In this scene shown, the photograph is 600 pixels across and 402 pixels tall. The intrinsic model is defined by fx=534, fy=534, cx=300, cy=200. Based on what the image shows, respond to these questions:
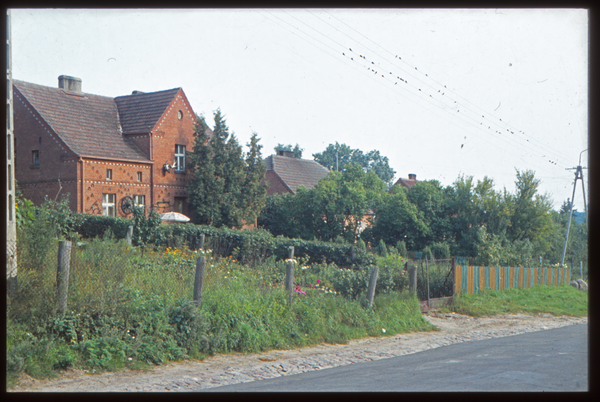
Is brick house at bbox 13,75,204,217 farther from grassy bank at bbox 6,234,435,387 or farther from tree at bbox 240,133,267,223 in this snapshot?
grassy bank at bbox 6,234,435,387

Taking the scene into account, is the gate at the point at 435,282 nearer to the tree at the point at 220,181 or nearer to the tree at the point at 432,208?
the tree at the point at 220,181

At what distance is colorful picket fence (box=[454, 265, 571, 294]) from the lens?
66.3 feet

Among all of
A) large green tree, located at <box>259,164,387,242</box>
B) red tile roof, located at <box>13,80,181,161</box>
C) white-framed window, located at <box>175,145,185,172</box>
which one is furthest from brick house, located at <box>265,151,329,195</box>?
red tile roof, located at <box>13,80,181,161</box>

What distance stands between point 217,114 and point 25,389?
2985 cm

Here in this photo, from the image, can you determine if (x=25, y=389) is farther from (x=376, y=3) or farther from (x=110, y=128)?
(x=110, y=128)

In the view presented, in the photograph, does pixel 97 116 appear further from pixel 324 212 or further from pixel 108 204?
pixel 324 212

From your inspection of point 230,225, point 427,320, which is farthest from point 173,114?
point 427,320

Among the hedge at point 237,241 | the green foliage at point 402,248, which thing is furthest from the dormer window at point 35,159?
the green foliage at point 402,248

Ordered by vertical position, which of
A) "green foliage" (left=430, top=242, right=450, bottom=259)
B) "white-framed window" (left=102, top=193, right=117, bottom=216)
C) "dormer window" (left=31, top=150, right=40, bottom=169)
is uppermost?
"dormer window" (left=31, top=150, right=40, bottom=169)

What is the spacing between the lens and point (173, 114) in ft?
117

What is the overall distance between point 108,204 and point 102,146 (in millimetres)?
3604

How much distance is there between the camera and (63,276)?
886 cm

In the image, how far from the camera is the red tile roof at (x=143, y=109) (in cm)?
3469

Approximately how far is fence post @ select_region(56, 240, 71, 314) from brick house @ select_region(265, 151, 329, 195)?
3953cm
